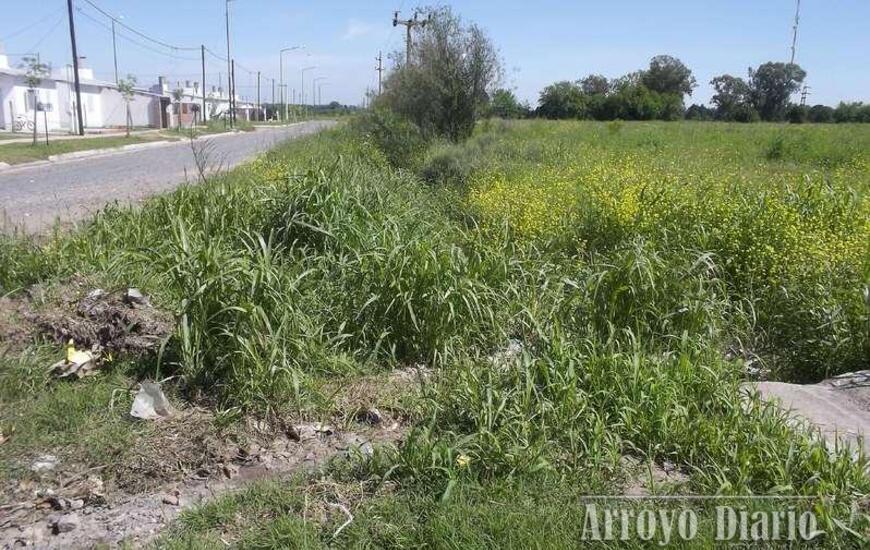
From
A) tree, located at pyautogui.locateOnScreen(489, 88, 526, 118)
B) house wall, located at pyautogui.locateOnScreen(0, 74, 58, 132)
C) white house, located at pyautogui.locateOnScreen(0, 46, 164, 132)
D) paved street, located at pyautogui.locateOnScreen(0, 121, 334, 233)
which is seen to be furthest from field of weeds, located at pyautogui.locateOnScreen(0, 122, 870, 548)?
house wall, located at pyautogui.locateOnScreen(0, 74, 58, 132)

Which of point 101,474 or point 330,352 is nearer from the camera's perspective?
point 101,474

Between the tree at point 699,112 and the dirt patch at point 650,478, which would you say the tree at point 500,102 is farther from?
the tree at point 699,112

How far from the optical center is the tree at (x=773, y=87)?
5822cm

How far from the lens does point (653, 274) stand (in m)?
4.62

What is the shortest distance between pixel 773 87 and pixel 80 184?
61485 millimetres

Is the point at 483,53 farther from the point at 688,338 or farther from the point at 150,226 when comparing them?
the point at 688,338

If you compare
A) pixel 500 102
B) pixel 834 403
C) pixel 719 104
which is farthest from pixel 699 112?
pixel 834 403

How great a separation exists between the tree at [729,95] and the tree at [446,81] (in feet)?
151

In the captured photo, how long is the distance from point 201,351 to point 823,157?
61.5 feet

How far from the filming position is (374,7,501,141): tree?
19234mm

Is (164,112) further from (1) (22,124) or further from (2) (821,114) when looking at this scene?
(2) (821,114)

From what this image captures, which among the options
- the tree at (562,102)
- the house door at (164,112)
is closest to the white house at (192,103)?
the house door at (164,112)

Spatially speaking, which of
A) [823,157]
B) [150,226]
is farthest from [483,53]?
[150,226]

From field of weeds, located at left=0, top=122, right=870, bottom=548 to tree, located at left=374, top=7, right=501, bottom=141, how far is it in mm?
12793
